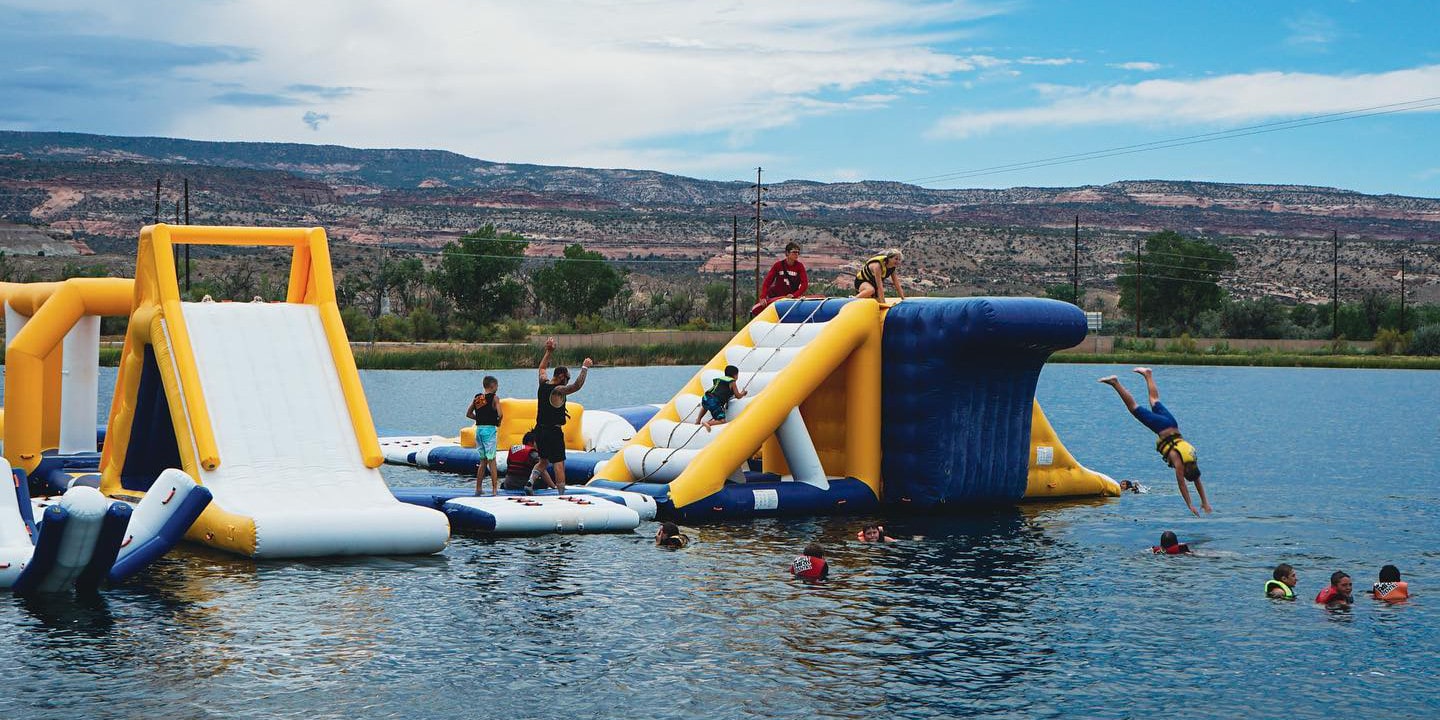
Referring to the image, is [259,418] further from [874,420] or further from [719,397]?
[874,420]

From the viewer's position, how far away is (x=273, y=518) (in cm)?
1484

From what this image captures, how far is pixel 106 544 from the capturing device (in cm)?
1291

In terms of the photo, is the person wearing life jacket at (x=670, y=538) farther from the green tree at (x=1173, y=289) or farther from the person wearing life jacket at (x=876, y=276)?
the green tree at (x=1173, y=289)

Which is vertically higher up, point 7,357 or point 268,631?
point 7,357

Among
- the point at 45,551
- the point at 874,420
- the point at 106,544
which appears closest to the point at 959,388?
the point at 874,420

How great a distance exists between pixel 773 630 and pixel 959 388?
7.33 metres

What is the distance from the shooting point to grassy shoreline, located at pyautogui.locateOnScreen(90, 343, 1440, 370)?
6334 centimetres

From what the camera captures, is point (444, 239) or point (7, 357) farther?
point (444, 239)

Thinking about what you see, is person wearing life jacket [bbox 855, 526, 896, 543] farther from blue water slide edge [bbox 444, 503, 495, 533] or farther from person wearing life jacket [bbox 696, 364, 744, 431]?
blue water slide edge [bbox 444, 503, 495, 533]

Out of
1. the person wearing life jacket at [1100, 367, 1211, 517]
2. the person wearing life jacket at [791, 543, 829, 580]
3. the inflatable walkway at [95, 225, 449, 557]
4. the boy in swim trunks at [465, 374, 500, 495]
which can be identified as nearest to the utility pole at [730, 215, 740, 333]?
the boy in swim trunks at [465, 374, 500, 495]

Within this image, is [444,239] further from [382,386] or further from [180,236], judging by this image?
[180,236]

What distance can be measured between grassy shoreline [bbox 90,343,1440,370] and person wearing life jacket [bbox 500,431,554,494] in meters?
43.9

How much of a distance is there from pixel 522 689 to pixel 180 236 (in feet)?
33.1

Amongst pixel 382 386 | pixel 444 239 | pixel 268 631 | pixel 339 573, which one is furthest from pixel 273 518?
pixel 444 239
